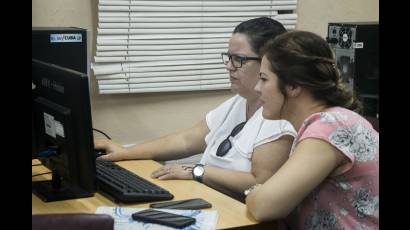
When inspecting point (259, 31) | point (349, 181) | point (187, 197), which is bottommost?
point (187, 197)

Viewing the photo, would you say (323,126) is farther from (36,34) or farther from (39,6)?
(39,6)

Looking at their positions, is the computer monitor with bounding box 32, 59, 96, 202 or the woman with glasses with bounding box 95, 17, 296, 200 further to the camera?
the woman with glasses with bounding box 95, 17, 296, 200

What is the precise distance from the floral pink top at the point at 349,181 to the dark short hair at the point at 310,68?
69mm

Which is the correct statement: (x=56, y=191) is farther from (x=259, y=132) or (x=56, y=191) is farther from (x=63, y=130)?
(x=259, y=132)

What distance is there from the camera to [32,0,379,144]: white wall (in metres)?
2.82

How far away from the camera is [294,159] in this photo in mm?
1670

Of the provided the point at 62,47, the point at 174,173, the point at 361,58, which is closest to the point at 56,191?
the point at 174,173

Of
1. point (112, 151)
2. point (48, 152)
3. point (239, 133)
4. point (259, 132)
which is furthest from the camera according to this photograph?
point (112, 151)

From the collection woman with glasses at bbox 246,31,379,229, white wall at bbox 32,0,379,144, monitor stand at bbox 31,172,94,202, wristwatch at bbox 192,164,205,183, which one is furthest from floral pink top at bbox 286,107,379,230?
white wall at bbox 32,0,379,144

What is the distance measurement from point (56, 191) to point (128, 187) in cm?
24

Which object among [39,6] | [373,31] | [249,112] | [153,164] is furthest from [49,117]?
[373,31]

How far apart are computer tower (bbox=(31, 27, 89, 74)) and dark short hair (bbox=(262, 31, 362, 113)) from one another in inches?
35.3

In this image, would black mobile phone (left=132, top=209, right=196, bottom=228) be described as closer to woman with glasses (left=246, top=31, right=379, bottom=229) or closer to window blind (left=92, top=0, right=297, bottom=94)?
woman with glasses (left=246, top=31, right=379, bottom=229)

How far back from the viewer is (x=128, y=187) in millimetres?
1929
